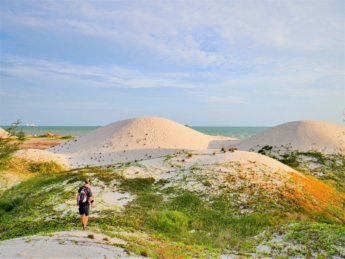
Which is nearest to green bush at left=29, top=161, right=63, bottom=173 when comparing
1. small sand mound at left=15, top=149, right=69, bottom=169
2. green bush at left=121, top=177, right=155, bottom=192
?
small sand mound at left=15, top=149, right=69, bottom=169

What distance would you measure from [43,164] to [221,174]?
1884 cm

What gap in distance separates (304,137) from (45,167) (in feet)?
104

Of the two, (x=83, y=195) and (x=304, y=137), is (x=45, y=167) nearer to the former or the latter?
(x=83, y=195)

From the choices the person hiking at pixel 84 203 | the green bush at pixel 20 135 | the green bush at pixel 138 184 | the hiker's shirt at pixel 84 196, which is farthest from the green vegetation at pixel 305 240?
the green bush at pixel 20 135

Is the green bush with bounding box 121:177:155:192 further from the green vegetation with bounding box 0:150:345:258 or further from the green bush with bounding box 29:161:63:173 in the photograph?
the green bush with bounding box 29:161:63:173

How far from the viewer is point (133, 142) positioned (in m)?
44.0

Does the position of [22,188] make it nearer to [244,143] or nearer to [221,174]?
[221,174]

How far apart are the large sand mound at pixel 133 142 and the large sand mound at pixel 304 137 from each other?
844 centimetres

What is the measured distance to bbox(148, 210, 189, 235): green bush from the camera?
49.2ft

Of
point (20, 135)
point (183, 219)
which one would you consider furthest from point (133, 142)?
point (20, 135)

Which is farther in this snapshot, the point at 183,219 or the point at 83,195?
the point at 183,219

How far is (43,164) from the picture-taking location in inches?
1256

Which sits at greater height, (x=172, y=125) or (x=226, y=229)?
(x=172, y=125)

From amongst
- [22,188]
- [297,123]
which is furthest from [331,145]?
[22,188]
